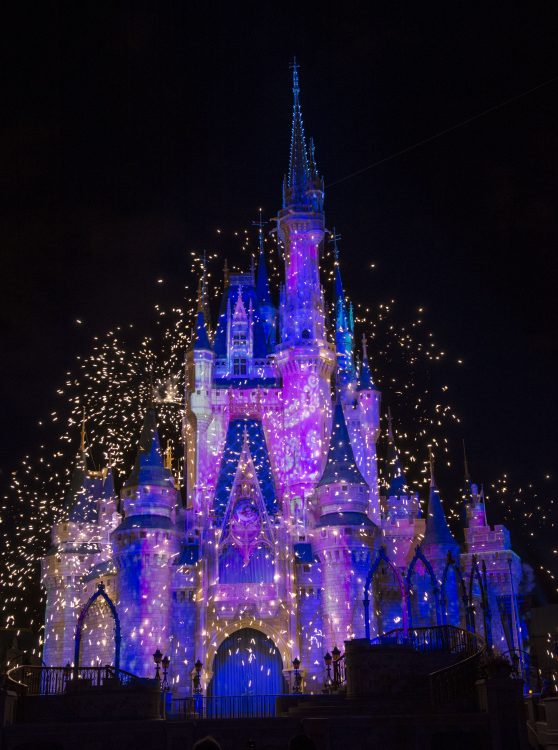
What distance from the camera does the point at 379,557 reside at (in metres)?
36.9

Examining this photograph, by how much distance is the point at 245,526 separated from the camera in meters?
39.9

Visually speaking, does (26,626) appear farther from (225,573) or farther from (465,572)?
(465,572)

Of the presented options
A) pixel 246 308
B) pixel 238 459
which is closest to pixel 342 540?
pixel 238 459

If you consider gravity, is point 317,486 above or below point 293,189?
below

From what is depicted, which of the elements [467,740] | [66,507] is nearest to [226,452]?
[66,507]

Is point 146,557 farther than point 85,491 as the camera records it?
No

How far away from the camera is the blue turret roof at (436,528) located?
4294 cm

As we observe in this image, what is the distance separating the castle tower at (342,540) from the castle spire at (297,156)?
15.4 metres

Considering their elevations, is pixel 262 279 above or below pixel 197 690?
above

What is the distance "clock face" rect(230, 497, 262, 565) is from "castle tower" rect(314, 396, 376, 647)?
114 inches

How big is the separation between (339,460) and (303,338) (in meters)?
8.32

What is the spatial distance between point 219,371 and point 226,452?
213 inches

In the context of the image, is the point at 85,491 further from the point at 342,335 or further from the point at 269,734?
the point at 269,734

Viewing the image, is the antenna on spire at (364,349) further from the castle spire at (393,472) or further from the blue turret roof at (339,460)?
the blue turret roof at (339,460)
